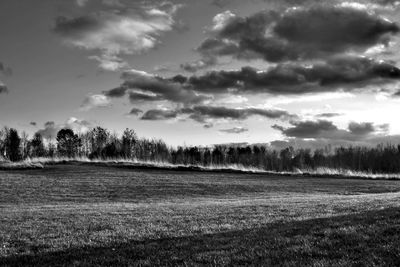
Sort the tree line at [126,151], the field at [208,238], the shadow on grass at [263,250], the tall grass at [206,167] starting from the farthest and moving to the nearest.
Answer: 1. the tree line at [126,151]
2. the tall grass at [206,167]
3. the field at [208,238]
4. the shadow on grass at [263,250]

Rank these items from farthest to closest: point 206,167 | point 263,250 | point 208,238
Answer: point 206,167 → point 208,238 → point 263,250

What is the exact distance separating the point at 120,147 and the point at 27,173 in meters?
55.1

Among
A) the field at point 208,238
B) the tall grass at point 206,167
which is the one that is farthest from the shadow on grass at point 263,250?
the tall grass at point 206,167

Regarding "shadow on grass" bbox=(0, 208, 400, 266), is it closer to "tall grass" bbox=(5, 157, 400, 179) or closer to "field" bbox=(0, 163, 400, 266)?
"field" bbox=(0, 163, 400, 266)

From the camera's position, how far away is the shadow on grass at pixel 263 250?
9172 millimetres

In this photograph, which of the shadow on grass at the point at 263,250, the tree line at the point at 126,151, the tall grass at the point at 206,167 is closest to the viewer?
the shadow on grass at the point at 263,250

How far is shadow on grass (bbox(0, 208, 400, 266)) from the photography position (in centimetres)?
917

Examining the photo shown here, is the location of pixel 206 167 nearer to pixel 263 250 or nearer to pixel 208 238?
pixel 208 238

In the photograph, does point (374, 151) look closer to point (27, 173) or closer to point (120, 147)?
point (120, 147)

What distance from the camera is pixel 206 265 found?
29.9ft

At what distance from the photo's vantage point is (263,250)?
1016 centimetres

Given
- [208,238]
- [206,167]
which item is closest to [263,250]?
[208,238]

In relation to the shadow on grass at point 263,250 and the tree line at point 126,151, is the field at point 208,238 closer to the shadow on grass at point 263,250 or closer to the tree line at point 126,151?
the shadow on grass at point 263,250

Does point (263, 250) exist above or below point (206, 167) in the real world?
below
